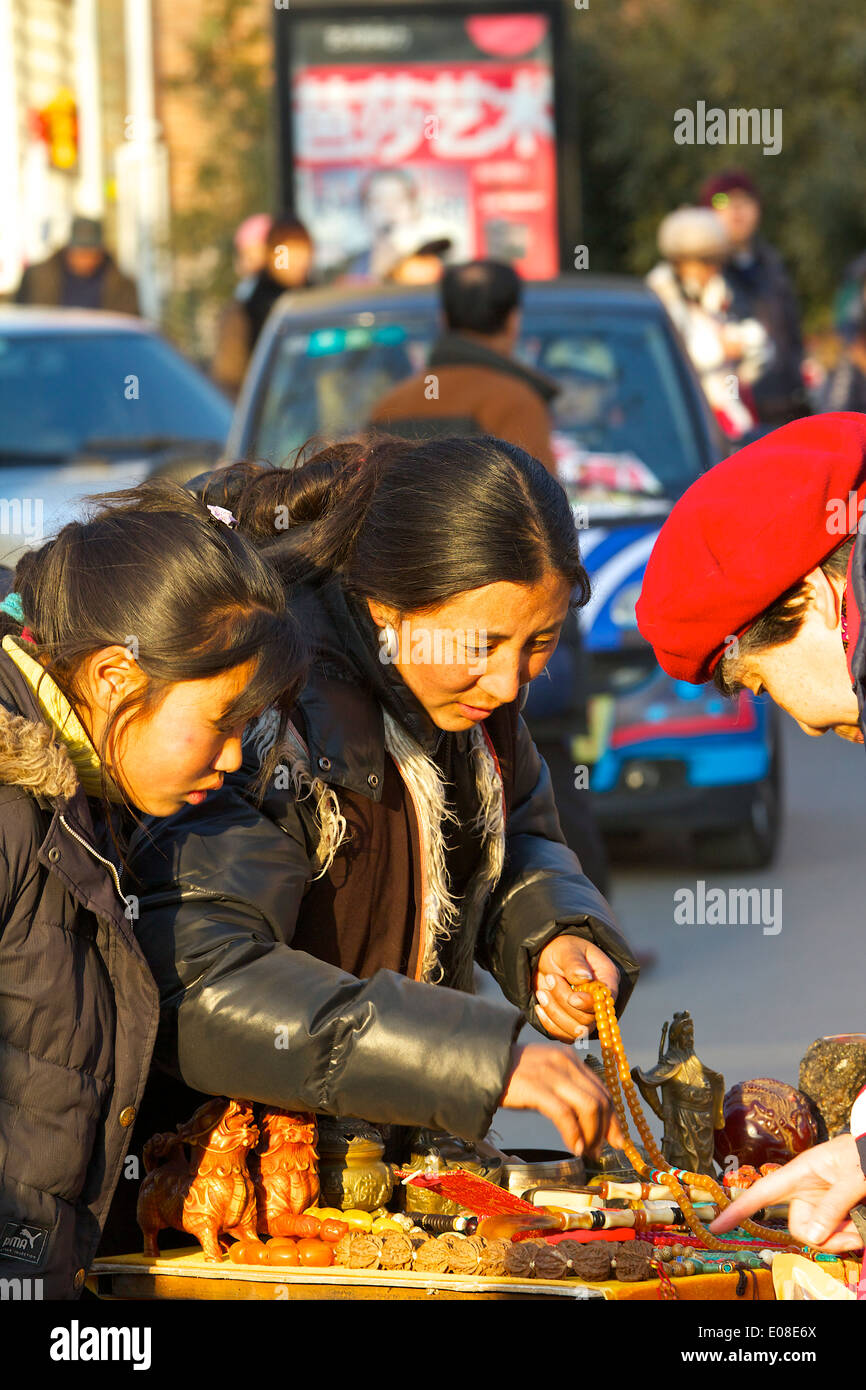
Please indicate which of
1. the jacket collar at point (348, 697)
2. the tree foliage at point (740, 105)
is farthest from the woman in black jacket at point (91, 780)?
the tree foliage at point (740, 105)

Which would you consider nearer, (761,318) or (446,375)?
(446,375)

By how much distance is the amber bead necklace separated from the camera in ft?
8.99

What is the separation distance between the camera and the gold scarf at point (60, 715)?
2393 mm

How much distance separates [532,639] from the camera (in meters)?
2.81

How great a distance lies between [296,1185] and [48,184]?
68.7 ft

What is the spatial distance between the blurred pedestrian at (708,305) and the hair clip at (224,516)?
7.03m

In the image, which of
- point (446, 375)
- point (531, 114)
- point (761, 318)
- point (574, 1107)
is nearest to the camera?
point (574, 1107)

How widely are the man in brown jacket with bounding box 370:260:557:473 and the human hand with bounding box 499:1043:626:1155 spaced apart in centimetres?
353

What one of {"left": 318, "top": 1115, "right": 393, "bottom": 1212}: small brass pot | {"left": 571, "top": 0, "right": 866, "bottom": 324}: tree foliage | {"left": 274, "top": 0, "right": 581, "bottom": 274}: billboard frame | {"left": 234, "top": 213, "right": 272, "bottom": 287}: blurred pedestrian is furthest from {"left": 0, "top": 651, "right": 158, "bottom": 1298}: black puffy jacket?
{"left": 571, "top": 0, "right": 866, "bottom": 324}: tree foliage

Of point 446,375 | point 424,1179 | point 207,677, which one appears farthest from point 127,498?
point 446,375

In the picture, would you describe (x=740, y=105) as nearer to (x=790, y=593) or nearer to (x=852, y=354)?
(x=852, y=354)

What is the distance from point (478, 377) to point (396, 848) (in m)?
3.53

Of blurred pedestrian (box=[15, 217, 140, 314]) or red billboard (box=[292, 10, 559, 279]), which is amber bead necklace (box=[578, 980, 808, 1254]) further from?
blurred pedestrian (box=[15, 217, 140, 314])

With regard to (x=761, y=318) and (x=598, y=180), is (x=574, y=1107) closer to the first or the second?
(x=761, y=318)
